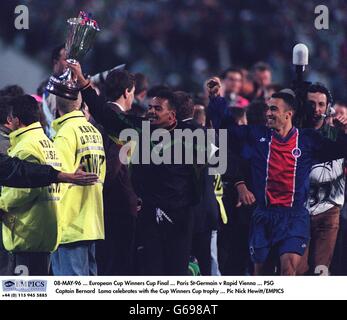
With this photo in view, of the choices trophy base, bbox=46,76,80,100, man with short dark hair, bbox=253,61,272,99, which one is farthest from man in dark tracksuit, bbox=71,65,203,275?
man with short dark hair, bbox=253,61,272,99

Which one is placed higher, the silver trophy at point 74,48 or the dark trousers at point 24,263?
the silver trophy at point 74,48

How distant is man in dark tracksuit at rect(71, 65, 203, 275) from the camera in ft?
30.7

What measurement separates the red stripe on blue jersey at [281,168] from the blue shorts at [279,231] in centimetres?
7

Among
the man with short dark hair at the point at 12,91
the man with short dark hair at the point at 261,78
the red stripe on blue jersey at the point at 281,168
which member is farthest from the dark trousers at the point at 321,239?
the man with short dark hair at the point at 261,78

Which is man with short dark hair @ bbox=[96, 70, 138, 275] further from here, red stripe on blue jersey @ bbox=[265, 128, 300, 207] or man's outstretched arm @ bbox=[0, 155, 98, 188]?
red stripe on blue jersey @ bbox=[265, 128, 300, 207]

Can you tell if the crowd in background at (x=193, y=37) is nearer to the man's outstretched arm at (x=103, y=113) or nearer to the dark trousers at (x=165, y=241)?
the man's outstretched arm at (x=103, y=113)

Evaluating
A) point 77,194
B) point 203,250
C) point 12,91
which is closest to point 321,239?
point 203,250

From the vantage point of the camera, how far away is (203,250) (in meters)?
9.90

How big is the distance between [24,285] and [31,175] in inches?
32.6

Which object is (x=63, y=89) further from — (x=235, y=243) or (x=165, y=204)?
(x=235, y=243)

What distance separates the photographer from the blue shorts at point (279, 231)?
9484 millimetres
